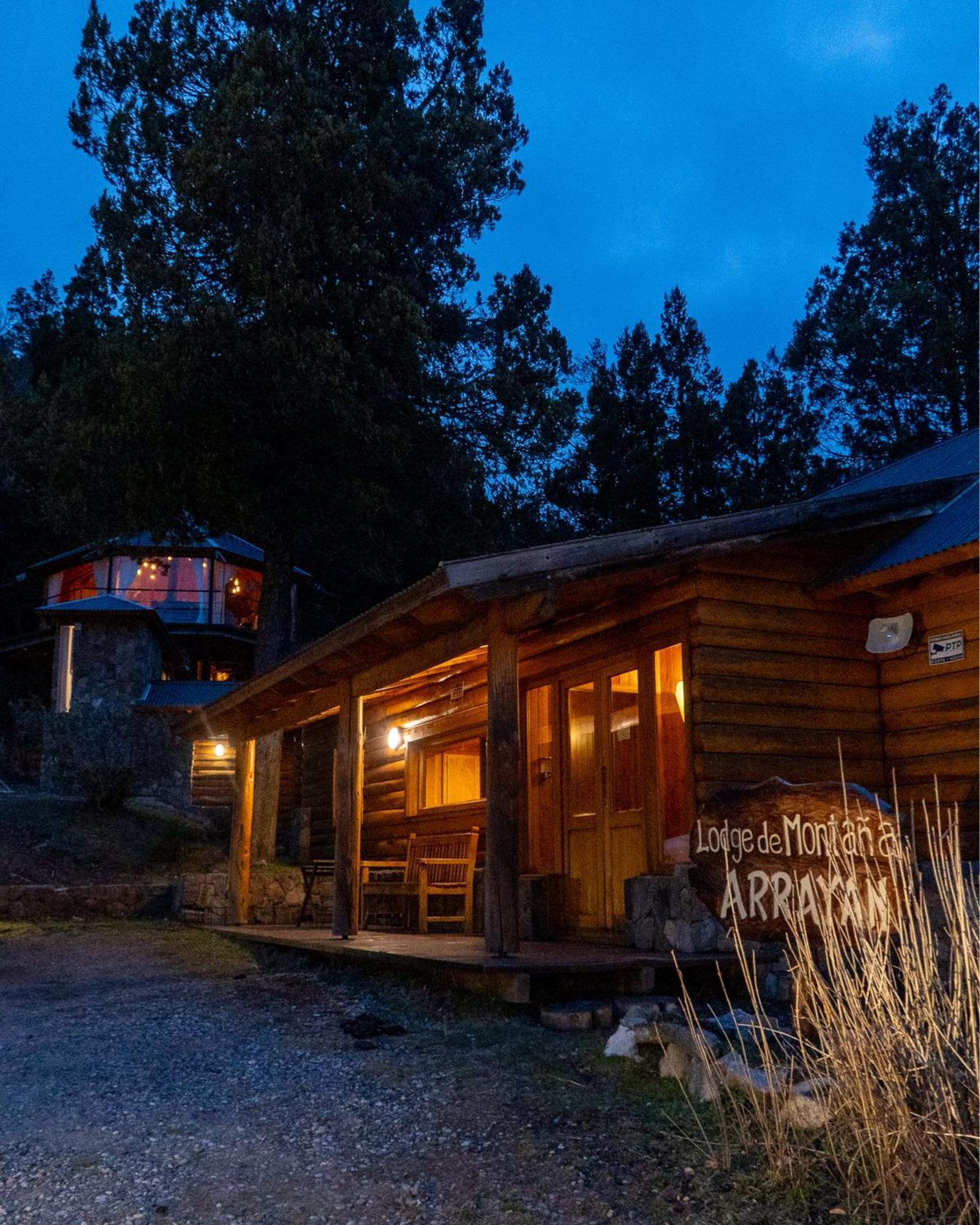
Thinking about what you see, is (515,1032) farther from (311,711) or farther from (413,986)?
(311,711)

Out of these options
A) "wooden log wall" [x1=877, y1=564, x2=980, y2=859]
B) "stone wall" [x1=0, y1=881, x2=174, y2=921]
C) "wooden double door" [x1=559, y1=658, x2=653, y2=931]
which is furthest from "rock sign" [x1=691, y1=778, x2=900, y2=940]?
"stone wall" [x1=0, y1=881, x2=174, y2=921]

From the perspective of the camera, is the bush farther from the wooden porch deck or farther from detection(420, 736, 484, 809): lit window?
the wooden porch deck

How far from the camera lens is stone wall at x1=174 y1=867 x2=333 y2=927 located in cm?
1427

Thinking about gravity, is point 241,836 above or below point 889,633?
below

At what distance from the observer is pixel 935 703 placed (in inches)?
335

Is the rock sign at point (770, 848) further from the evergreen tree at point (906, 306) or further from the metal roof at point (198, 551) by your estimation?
the metal roof at point (198, 551)

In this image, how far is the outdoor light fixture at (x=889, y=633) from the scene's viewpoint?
8.60 meters

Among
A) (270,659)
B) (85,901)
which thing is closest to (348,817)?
(85,901)

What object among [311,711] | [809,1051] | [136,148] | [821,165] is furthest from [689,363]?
[821,165]

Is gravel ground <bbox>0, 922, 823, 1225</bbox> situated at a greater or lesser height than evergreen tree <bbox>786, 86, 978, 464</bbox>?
lesser

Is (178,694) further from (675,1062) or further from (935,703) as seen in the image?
(675,1062)

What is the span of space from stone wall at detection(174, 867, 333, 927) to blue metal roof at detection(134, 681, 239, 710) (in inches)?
449

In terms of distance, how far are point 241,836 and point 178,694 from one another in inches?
567

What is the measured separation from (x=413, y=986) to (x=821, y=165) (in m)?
200
